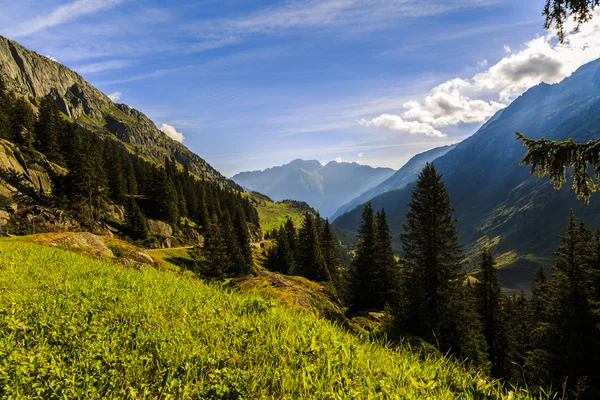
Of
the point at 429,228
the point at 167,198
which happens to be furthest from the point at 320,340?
the point at 167,198

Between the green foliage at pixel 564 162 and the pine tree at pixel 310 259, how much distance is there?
152 feet

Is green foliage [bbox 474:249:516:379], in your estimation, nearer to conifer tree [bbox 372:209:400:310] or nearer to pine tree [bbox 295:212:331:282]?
conifer tree [bbox 372:209:400:310]

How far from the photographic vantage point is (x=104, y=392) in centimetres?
263

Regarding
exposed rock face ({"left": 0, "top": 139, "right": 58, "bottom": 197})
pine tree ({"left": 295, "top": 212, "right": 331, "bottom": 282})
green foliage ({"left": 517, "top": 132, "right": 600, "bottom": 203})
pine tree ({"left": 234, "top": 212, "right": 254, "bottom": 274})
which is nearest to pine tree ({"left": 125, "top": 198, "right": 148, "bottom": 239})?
exposed rock face ({"left": 0, "top": 139, "right": 58, "bottom": 197})

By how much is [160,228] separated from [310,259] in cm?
5518

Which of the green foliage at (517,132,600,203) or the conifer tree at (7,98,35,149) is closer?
the green foliage at (517,132,600,203)

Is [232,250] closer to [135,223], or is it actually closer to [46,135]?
[135,223]

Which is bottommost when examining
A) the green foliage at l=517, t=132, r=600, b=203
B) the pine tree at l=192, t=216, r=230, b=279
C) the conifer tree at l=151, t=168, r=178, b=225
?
the pine tree at l=192, t=216, r=230, b=279

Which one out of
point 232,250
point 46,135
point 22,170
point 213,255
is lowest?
point 232,250

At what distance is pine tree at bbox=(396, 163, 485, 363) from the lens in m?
24.1

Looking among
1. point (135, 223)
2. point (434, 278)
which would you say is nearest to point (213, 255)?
point (135, 223)

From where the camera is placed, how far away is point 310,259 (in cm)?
5631

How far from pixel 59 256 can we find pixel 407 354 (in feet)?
38.0

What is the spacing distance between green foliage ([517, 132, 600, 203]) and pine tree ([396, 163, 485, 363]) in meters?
16.9
